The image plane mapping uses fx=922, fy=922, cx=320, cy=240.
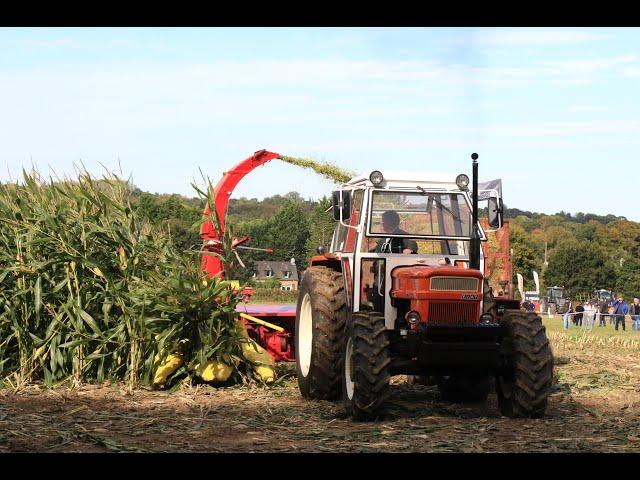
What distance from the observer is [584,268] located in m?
83.5

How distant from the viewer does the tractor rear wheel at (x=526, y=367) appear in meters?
9.01

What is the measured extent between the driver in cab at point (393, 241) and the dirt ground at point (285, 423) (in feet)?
5.47

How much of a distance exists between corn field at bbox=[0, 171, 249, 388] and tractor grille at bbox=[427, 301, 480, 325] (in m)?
2.94

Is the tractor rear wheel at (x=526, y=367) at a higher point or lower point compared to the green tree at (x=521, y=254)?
lower

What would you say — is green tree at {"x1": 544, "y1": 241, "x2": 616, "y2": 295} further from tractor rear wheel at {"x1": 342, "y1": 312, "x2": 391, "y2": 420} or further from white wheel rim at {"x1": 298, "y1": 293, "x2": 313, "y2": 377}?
tractor rear wheel at {"x1": 342, "y1": 312, "x2": 391, "y2": 420}

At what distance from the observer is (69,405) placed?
9906mm

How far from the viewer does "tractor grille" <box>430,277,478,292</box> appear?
9.20 metres

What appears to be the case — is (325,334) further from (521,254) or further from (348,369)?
(521,254)

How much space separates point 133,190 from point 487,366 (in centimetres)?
574

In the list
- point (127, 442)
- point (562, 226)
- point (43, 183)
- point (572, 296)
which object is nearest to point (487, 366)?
point (127, 442)

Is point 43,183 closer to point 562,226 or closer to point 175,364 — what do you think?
point 175,364

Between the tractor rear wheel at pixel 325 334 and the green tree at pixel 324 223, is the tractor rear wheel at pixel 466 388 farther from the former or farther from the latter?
the green tree at pixel 324 223

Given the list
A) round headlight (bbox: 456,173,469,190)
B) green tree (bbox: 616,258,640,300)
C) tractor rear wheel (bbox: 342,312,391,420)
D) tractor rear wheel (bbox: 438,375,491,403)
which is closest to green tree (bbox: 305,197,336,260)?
round headlight (bbox: 456,173,469,190)

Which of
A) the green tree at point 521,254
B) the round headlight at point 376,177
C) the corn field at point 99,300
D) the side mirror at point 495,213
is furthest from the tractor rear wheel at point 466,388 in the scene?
the green tree at point 521,254
